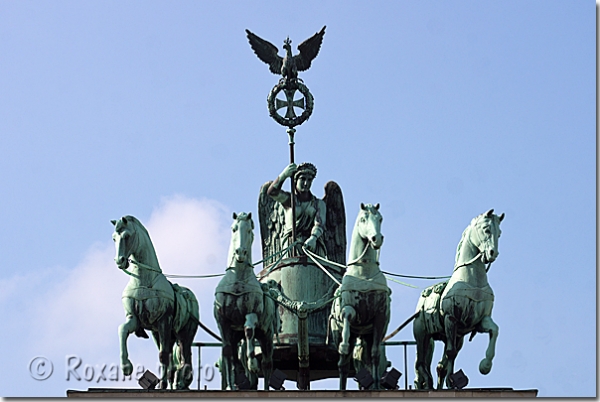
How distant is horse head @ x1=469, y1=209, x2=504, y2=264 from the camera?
80.3ft

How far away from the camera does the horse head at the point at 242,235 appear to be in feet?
79.5

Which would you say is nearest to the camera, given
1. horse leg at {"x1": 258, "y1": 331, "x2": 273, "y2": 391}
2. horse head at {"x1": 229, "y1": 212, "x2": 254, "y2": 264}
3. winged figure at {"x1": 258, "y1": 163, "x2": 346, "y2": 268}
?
horse head at {"x1": 229, "y1": 212, "x2": 254, "y2": 264}

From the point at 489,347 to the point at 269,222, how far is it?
5.42 metres

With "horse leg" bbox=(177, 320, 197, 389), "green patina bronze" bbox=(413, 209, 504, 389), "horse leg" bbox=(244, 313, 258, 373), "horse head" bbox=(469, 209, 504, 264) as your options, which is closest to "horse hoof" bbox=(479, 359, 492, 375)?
"green patina bronze" bbox=(413, 209, 504, 389)

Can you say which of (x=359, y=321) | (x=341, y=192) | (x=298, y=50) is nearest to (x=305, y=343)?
(x=359, y=321)

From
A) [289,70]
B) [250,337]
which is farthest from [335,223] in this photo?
[250,337]

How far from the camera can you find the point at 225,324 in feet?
81.5

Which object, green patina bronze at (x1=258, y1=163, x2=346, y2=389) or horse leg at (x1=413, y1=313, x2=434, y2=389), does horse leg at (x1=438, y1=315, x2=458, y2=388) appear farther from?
green patina bronze at (x1=258, y1=163, x2=346, y2=389)

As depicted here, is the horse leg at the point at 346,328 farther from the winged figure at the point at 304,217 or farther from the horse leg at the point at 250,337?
the winged figure at the point at 304,217

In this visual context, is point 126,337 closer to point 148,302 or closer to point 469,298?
point 148,302

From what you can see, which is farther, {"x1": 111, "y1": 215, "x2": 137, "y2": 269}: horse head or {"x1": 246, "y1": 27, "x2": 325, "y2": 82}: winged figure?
{"x1": 246, "y1": 27, "x2": 325, "y2": 82}: winged figure

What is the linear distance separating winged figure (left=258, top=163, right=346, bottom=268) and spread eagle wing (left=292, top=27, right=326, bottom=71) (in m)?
1.99

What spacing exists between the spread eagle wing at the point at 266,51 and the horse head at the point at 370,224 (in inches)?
216

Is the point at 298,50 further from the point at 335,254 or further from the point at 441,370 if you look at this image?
the point at 441,370
